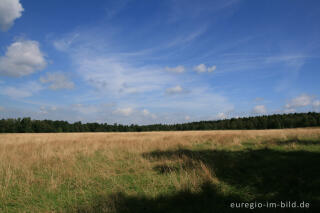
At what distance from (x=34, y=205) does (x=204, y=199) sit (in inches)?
178

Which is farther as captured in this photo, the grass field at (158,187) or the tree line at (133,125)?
the tree line at (133,125)

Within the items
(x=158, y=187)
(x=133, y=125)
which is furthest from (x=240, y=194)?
(x=133, y=125)

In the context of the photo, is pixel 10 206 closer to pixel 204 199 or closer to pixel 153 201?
pixel 153 201

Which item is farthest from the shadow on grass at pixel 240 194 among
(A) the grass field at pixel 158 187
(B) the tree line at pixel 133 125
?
(B) the tree line at pixel 133 125

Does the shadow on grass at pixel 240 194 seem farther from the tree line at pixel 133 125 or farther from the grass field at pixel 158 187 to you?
the tree line at pixel 133 125

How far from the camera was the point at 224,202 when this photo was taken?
415 cm

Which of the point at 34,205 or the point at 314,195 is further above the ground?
the point at 314,195

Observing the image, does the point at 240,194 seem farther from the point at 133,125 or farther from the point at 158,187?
the point at 133,125

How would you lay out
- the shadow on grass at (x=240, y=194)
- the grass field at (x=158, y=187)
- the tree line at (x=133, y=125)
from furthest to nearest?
the tree line at (x=133, y=125) < the grass field at (x=158, y=187) < the shadow on grass at (x=240, y=194)

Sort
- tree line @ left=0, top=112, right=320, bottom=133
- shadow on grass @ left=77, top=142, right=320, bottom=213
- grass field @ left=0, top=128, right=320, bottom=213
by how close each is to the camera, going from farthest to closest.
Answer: tree line @ left=0, top=112, right=320, bottom=133
grass field @ left=0, top=128, right=320, bottom=213
shadow on grass @ left=77, top=142, right=320, bottom=213

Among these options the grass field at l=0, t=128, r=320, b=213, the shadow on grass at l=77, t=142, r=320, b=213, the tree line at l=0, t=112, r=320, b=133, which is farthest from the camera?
the tree line at l=0, t=112, r=320, b=133

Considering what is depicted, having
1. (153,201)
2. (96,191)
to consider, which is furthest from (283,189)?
(96,191)

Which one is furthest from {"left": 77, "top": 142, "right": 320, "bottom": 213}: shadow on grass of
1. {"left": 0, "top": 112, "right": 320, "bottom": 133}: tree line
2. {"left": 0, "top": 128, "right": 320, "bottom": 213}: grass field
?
{"left": 0, "top": 112, "right": 320, "bottom": 133}: tree line

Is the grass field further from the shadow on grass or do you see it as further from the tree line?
the tree line
